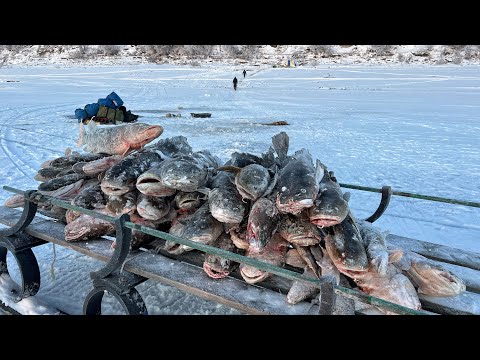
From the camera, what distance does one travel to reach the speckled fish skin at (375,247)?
2031mm

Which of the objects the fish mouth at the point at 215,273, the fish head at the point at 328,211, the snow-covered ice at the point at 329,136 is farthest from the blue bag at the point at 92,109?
the fish head at the point at 328,211

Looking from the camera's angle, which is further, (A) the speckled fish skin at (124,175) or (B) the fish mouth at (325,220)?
(A) the speckled fish skin at (124,175)

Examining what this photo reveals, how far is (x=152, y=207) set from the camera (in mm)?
2605

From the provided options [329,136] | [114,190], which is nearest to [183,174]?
[114,190]

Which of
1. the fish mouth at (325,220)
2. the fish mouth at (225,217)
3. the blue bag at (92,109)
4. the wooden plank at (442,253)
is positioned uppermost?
the fish mouth at (325,220)

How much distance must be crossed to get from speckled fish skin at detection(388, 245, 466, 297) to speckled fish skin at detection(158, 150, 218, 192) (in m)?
1.34

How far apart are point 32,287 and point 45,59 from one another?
47.7 m

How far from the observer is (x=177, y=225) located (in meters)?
2.69

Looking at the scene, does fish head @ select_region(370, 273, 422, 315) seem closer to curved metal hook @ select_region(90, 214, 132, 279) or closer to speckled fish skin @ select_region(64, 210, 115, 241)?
curved metal hook @ select_region(90, 214, 132, 279)

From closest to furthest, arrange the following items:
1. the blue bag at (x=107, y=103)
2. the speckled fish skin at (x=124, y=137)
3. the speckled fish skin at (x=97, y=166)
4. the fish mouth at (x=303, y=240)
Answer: the fish mouth at (x=303, y=240)
the speckled fish skin at (x=97, y=166)
the speckled fish skin at (x=124, y=137)
the blue bag at (x=107, y=103)

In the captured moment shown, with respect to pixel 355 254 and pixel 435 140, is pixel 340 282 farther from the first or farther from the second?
pixel 435 140

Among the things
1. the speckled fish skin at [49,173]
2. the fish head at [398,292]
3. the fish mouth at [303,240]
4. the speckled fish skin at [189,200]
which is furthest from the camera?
the speckled fish skin at [49,173]

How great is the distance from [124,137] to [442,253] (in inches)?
108

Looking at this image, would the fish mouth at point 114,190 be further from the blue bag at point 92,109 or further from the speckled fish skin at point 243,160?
the blue bag at point 92,109
